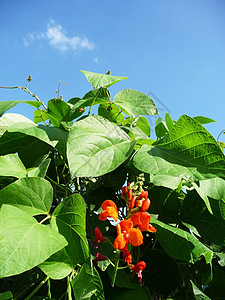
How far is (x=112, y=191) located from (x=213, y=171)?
302mm

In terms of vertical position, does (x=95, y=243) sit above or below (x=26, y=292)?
above

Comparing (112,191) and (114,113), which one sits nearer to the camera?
(112,191)

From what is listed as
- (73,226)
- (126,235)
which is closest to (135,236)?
(126,235)

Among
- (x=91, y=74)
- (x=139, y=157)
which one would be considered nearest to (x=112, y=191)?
(x=139, y=157)

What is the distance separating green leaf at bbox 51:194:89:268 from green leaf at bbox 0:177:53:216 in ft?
0.14

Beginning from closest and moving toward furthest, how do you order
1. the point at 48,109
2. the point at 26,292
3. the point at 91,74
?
the point at 26,292
the point at 91,74
the point at 48,109

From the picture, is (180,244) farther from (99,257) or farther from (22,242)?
(22,242)

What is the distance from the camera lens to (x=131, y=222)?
2.10 feet

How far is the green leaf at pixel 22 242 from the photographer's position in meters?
0.52

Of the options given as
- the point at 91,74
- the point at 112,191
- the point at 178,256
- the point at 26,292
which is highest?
the point at 91,74

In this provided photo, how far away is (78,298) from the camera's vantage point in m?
0.62

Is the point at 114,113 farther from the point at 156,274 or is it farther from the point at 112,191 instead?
the point at 156,274

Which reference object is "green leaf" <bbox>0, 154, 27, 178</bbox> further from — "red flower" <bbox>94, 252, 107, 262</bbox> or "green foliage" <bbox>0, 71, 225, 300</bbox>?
"red flower" <bbox>94, 252, 107, 262</bbox>

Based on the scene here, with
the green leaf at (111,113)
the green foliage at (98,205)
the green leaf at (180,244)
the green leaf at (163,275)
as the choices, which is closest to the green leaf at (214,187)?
the green foliage at (98,205)
